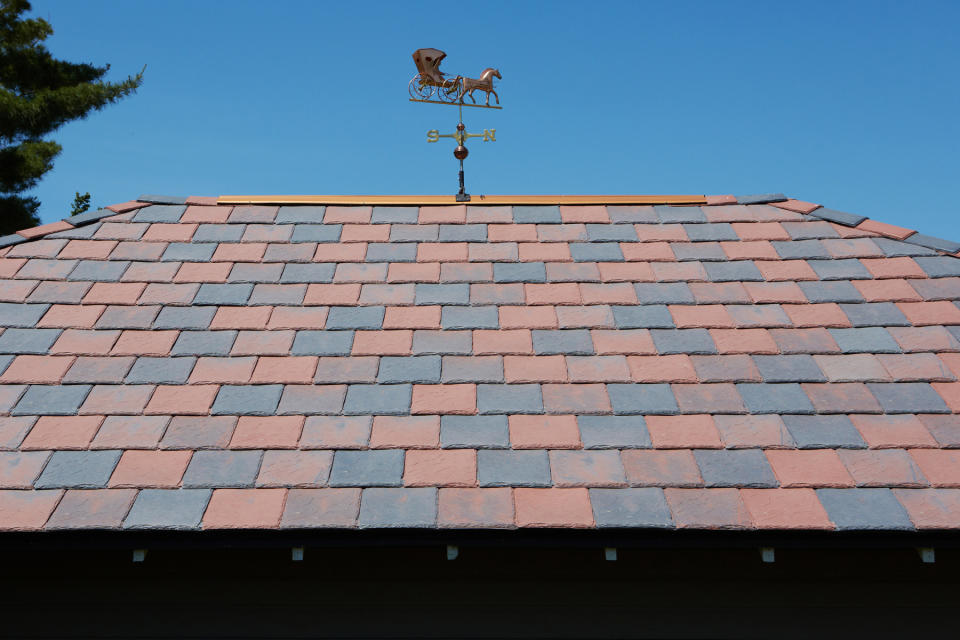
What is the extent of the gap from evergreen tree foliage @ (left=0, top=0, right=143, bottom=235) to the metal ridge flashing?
1336 centimetres

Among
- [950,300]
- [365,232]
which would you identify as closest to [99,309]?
[365,232]

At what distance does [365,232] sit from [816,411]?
10.5 ft

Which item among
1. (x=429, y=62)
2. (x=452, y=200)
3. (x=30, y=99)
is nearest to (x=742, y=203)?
(x=452, y=200)

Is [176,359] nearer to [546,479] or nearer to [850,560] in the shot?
[546,479]

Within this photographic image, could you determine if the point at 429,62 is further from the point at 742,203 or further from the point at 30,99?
the point at 30,99

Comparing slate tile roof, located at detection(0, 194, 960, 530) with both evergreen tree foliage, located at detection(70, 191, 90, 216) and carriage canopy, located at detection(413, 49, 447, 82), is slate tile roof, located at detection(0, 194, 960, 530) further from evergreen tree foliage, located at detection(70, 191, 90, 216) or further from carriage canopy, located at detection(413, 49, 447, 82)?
evergreen tree foliage, located at detection(70, 191, 90, 216)

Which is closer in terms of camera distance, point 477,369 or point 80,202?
point 477,369

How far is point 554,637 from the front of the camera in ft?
11.5

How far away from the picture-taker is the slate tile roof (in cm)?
325

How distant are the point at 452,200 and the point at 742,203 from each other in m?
2.30

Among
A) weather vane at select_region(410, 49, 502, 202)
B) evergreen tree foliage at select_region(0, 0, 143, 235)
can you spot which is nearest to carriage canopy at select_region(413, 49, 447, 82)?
weather vane at select_region(410, 49, 502, 202)

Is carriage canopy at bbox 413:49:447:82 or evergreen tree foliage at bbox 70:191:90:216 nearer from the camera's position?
carriage canopy at bbox 413:49:447:82

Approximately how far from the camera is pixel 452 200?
5.77 meters

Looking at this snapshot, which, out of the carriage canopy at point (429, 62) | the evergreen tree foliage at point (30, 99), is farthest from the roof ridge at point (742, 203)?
the evergreen tree foliage at point (30, 99)
